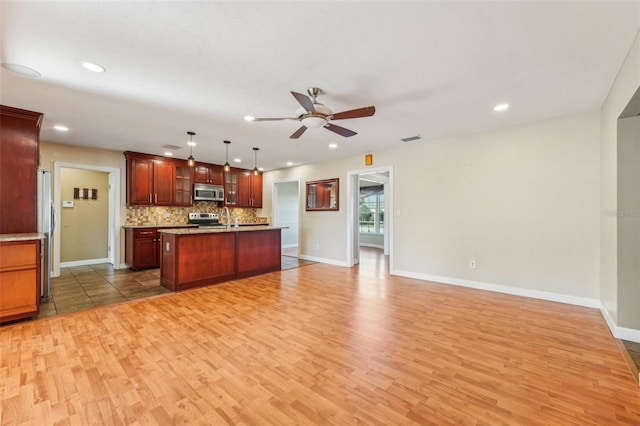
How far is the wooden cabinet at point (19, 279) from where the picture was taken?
9.33ft

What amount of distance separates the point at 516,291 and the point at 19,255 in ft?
20.8

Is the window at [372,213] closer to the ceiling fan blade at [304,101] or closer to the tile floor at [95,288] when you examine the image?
the tile floor at [95,288]

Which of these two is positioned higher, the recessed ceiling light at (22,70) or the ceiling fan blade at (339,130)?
the recessed ceiling light at (22,70)

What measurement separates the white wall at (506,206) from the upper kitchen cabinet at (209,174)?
14.1ft

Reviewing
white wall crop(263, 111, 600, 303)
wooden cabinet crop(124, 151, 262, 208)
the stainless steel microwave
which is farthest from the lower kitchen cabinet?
white wall crop(263, 111, 600, 303)

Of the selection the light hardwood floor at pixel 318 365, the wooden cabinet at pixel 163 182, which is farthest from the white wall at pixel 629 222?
the wooden cabinet at pixel 163 182

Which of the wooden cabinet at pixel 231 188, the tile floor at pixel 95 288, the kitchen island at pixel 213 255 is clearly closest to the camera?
the tile floor at pixel 95 288

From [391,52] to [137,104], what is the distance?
3.00 meters

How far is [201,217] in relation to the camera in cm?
693

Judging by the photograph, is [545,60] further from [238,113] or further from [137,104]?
[137,104]

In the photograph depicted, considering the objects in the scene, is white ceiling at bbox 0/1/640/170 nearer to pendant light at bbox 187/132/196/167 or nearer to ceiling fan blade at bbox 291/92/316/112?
ceiling fan blade at bbox 291/92/316/112

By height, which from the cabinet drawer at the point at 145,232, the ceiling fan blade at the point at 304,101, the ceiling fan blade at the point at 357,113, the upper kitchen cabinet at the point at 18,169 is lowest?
the cabinet drawer at the point at 145,232

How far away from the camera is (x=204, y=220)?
23.1 ft

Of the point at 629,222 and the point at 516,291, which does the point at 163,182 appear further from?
the point at 629,222
